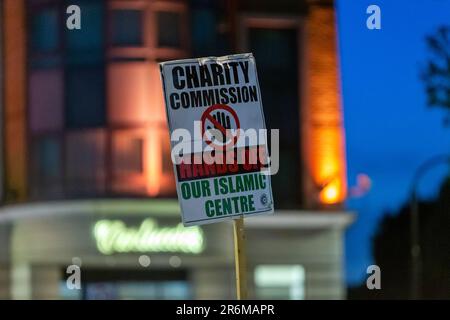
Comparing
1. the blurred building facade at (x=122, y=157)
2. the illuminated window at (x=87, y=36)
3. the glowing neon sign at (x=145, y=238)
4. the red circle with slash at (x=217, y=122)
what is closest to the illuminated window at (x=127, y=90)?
the blurred building facade at (x=122, y=157)

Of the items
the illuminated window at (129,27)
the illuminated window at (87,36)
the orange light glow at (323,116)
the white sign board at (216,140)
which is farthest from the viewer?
the orange light glow at (323,116)

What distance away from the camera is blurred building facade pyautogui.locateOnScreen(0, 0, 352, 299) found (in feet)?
67.3

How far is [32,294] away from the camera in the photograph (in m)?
20.8

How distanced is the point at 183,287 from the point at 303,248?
109 inches

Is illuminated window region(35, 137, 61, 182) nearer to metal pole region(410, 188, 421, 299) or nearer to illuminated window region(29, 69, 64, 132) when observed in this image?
illuminated window region(29, 69, 64, 132)

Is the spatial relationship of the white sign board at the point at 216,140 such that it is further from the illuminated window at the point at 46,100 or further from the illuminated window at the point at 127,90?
the illuminated window at the point at 46,100

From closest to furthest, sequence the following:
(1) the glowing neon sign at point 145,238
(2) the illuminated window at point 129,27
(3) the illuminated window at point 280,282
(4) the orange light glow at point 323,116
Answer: (1) the glowing neon sign at point 145,238, (2) the illuminated window at point 129,27, (3) the illuminated window at point 280,282, (4) the orange light glow at point 323,116

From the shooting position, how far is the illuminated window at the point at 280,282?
21625mm

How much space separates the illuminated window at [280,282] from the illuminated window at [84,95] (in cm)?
464

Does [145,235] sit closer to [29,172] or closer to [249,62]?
[29,172]

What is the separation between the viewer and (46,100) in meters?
21.0

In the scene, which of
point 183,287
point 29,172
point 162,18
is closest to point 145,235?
point 183,287

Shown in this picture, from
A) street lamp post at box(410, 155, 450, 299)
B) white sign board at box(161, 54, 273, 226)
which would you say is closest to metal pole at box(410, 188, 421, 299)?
street lamp post at box(410, 155, 450, 299)

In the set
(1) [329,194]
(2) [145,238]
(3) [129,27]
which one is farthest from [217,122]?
(1) [329,194]
